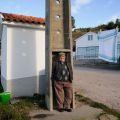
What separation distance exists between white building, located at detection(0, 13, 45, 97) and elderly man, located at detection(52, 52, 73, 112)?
88.4 inches

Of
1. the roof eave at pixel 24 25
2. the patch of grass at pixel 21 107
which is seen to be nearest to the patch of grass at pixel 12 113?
the patch of grass at pixel 21 107

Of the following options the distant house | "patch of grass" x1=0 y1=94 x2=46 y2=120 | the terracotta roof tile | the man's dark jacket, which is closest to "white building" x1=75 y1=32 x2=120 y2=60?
the distant house

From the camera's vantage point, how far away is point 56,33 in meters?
9.10

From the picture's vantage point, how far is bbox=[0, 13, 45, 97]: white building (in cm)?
1031

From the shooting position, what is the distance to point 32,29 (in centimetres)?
1075

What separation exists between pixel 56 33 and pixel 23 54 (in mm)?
2116

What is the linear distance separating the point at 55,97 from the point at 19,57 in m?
2.45

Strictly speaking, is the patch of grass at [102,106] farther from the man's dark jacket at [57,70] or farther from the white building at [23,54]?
the white building at [23,54]

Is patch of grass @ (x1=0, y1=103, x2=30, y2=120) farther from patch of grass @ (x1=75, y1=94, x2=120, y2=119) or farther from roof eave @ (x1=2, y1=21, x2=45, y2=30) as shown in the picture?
roof eave @ (x1=2, y1=21, x2=45, y2=30)

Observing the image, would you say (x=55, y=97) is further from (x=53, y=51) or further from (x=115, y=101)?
(x=115, y=101)

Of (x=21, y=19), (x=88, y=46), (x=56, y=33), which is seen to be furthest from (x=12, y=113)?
(x=88, y=46)

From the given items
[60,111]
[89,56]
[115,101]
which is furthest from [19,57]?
[89,56]

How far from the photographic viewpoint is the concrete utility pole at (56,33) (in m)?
8.70

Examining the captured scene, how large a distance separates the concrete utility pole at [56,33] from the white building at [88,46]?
111ft
